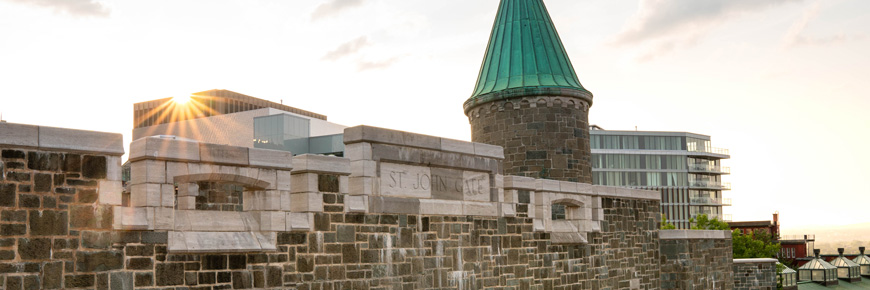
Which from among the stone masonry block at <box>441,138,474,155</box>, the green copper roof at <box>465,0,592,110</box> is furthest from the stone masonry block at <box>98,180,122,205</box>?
the green copper roof at <box>465,0,592,110</box>

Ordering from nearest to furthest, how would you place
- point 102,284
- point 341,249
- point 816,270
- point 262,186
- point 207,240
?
point 102,284, point 207,240, point 262,186, point 341,249, point 816,270

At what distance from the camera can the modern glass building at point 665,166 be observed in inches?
3423

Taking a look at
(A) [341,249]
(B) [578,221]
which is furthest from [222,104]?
(A) [341,249]

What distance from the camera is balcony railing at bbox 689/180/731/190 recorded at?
3600 inches

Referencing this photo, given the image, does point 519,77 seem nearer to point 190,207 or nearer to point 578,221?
point 578,221

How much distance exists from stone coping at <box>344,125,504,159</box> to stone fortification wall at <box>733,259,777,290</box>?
17498mm

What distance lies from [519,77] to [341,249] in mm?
11164

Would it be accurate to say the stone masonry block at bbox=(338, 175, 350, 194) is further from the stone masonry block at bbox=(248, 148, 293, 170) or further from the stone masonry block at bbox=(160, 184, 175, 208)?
the stone masonry block at bbox=(160, 184, 175, 208)

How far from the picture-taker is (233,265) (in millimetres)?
11070

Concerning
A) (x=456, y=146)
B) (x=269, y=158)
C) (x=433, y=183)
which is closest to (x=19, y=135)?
(x=269, y=158)

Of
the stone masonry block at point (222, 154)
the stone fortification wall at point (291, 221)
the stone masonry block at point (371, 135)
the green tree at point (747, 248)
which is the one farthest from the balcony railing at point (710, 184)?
the stone masonry block at point (222, 154)

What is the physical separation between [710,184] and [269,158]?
89318 millimetres

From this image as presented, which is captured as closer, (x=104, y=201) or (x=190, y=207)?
(x=104, y=201)

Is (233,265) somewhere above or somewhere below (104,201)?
below
